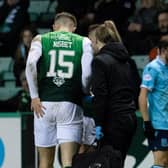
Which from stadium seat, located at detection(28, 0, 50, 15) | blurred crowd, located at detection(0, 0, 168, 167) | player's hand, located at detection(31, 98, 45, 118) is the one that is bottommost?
player's hand, located at detection(31, 98, 45, 118)

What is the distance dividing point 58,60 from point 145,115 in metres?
0.99

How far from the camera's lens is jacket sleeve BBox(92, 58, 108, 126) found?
765cm

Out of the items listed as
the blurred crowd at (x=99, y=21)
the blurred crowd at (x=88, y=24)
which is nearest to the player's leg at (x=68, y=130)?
the blurred crowd at (x=88, y=24)

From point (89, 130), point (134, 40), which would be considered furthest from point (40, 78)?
point (134, 40)

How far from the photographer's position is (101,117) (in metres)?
7.68

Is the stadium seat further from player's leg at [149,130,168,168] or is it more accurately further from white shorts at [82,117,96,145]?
player's leg at [149,130,168,168]

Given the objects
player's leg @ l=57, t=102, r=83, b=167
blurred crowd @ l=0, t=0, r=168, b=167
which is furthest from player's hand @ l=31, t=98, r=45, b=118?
blurred crowd @ l=0, t=0, r=168, b=167

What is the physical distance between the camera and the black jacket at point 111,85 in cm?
766

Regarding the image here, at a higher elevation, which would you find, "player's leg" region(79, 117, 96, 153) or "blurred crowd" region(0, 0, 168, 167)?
"blurred crowd" region(0, 0, 168, 167)

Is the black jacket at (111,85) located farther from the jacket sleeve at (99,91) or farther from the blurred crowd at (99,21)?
the blurred crowd at (99,21)

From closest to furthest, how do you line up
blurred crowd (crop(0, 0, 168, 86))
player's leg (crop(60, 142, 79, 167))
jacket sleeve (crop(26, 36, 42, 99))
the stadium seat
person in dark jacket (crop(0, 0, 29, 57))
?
jacket sleeve (crop(26, 36, 42, 99)) → player's leg (crop(60, 142, 79, 167)) → blurred crowd (crop(0, 0, 168, 86)) → person in dark jacket (crop(0, 0, 29, 57)) → the stadium seat

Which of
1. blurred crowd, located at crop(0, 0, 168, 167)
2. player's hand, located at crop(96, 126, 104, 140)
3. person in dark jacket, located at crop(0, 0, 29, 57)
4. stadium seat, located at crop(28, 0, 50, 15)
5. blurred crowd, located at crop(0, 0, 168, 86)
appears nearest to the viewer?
player's hand, located at crop(96, 126, 104, 140)

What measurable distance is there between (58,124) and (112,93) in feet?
2.35

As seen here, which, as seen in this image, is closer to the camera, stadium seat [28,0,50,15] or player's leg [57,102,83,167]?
player's leg [57,102,83,167]
